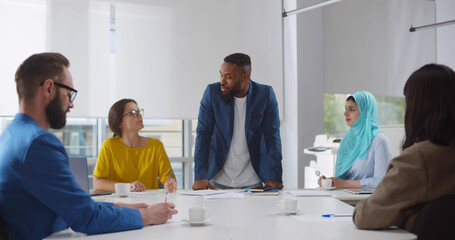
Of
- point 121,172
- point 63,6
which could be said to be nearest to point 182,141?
point 63,6

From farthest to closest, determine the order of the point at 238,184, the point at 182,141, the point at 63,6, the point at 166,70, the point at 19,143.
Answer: the point at 182,141, the point at 166,70, the point at 63,6, the point at 238,184, the point at 19,143

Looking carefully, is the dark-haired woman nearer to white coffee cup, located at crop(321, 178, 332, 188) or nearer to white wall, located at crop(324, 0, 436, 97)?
white coffee cup, located at crop(321, 178, 332, 188)

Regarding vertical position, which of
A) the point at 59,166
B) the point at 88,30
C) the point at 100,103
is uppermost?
the point at 88,30

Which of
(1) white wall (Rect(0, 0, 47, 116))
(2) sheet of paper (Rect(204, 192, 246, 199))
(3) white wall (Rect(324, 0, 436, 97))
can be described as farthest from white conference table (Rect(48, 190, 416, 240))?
(3) white wall (Rect(324, 0, 436, 97))

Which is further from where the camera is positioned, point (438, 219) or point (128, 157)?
point (128, 157)

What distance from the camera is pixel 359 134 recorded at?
337 cm

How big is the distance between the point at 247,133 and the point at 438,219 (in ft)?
5.99

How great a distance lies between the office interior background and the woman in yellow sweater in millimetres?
1599

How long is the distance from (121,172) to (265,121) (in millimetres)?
1068

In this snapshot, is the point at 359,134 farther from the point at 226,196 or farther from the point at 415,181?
the point at 415,181

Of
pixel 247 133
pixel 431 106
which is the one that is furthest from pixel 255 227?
pixel 247 133

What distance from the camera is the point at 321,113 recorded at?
533cm

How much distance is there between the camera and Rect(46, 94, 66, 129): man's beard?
1597mm

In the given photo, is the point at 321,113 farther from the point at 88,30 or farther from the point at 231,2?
the point at 88,30
